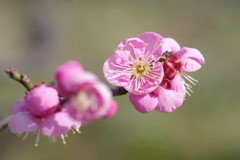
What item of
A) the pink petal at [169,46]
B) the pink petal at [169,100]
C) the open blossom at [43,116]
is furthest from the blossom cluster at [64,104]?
the pink petal at [169,46]

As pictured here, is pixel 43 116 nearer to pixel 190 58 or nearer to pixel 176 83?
pixel 176 83

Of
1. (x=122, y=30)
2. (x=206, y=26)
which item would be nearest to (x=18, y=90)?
(x=122, y=30)

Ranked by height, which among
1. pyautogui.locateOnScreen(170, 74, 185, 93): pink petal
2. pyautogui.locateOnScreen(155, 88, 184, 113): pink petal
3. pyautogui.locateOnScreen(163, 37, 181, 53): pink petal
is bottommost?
pyautogui.locateOnScreen(155, 88, 184, 113): pink petal

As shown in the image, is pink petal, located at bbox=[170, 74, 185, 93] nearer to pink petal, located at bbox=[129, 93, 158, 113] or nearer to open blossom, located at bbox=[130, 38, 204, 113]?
open blossom, located at bbox=[130, 38, 204, 113]

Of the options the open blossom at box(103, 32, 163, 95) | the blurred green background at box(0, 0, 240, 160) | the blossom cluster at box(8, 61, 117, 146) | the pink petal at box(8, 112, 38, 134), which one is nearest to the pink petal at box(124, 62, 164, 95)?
the open blossom at box(103, 32, 163, 95)

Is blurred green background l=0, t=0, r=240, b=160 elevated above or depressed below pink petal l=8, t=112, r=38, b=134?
below

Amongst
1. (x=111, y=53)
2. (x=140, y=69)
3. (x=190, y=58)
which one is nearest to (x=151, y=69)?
(x=140, y=69)

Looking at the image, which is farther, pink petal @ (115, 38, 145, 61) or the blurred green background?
the blurred green background
